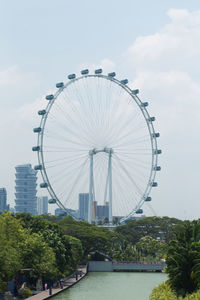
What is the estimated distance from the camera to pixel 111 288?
4734 centimetres

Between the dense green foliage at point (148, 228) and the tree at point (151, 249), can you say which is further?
the dense green foliage at point (148, 228)

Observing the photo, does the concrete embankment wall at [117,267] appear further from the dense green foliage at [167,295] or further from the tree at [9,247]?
the dense green foliage at [167,295]

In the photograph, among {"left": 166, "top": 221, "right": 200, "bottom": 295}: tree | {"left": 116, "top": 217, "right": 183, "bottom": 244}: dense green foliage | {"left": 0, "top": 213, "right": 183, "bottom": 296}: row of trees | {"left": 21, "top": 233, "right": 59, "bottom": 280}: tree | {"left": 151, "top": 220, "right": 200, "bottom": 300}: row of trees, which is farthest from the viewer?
{"left": 116, "top": 217, "right": 183, "bottom": 244}: dense green foliage

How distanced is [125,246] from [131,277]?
19533 mm

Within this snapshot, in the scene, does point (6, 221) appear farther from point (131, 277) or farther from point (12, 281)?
point (131, 277)

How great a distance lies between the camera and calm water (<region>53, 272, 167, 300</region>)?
40.8 meters

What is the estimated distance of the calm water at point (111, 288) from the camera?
40844mm

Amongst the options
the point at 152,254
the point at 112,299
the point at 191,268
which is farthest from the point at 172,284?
the point at 152,254

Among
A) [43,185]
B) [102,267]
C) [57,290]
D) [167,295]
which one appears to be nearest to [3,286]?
[57,290]

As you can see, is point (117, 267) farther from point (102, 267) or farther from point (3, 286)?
point (3, 286)

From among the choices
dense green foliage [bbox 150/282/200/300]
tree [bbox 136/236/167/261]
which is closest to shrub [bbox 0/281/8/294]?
dense green foliage [bbox 150/282/200/300]

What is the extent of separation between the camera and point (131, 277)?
2373 inches

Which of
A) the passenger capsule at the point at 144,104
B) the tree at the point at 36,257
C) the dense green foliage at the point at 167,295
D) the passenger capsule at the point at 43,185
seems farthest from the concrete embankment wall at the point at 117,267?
the dense green foliage at the point at 167,295

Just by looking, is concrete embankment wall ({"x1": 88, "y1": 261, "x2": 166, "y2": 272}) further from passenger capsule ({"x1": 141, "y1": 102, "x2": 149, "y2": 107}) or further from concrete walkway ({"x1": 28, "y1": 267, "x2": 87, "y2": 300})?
passenger capsule ({"x1": 141, "y1": 102, "x2": 149, "y2": 107})
